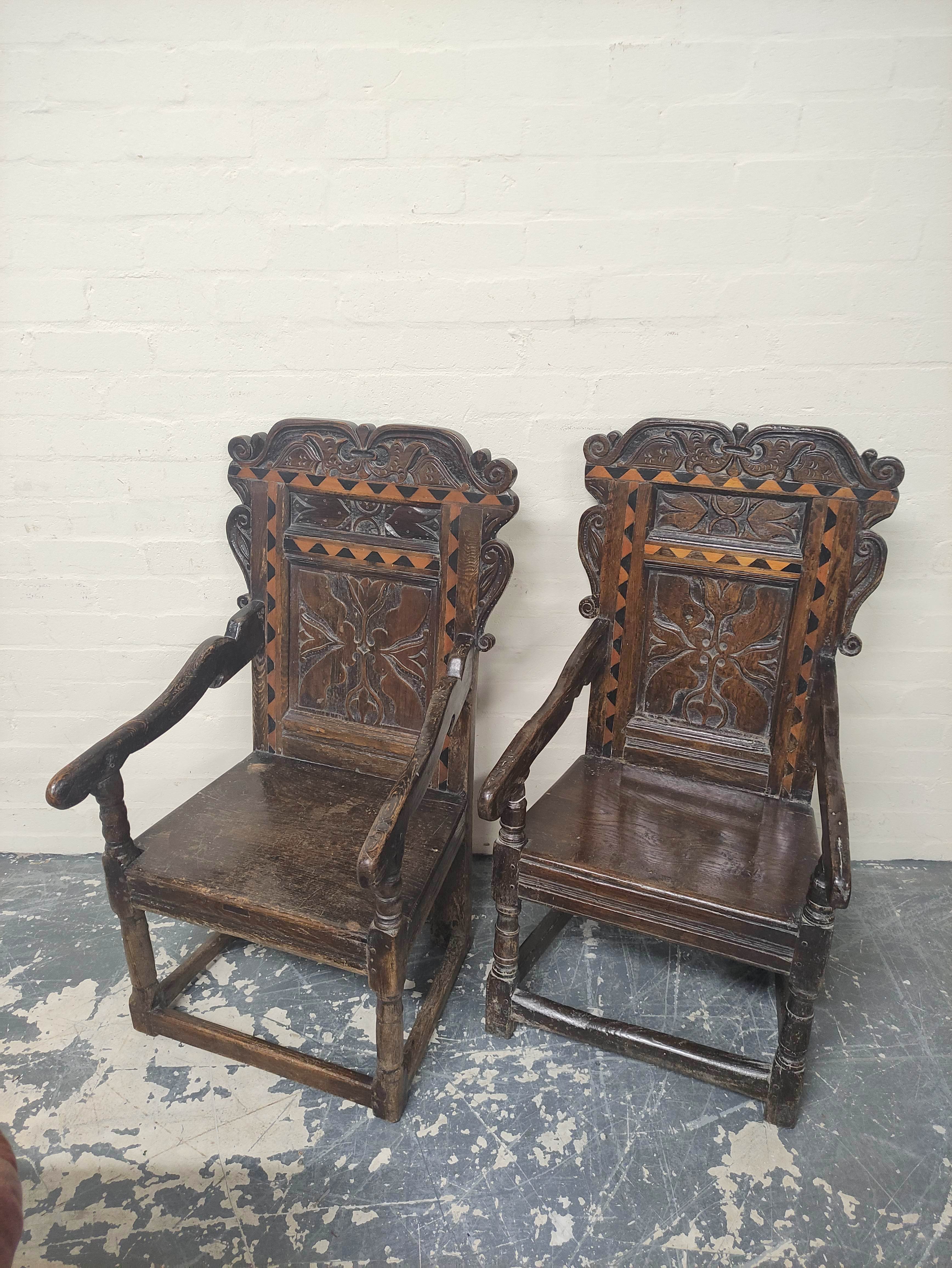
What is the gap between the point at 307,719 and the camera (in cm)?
213

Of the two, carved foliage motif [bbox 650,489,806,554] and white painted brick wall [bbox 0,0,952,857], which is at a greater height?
white painted brick wall [bbox 0,0,952,857]

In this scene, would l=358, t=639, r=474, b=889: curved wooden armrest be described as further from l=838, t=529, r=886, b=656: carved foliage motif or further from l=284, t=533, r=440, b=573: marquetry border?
l=838, t=529, r=886, b=656: carved foliage motif

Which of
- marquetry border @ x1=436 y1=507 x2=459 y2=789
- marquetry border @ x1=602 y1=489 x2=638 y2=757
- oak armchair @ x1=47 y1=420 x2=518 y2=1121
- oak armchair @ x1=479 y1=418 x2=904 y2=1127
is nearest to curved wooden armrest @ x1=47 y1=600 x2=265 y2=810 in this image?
oak armchair @ x1=47 y1=420 x2=518 y2=1121

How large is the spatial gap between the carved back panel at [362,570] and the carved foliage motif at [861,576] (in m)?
0.79

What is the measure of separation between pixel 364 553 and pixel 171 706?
0.58 meters

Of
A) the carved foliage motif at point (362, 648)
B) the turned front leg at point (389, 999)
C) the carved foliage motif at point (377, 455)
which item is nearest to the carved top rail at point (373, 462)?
the carved foliage motif at point (377, 455)

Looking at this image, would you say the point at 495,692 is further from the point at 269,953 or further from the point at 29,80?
the point at 29,80

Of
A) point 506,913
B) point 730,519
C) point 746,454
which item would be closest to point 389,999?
point 506,913

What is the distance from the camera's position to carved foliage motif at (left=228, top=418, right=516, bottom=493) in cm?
185

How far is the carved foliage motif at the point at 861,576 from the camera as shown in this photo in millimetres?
1816

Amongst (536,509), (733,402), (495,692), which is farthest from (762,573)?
(495,692)

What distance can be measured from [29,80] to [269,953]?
7.65 ft

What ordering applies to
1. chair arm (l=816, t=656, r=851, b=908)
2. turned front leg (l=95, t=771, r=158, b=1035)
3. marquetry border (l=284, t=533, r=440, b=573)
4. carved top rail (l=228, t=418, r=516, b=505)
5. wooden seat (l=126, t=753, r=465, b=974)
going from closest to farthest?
chair arm (l=816, t=656, r=851, b=908)
wooden seat (l=126, t=753, r=465, b=974)
turned front leg (l=95, t=771, r=158, b=1035)
carved top rail (l=228, t=418, r=516, b=505)
marquetry border (l=284, t=533, r=440, b=573)

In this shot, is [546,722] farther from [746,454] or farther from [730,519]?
[746,454]
